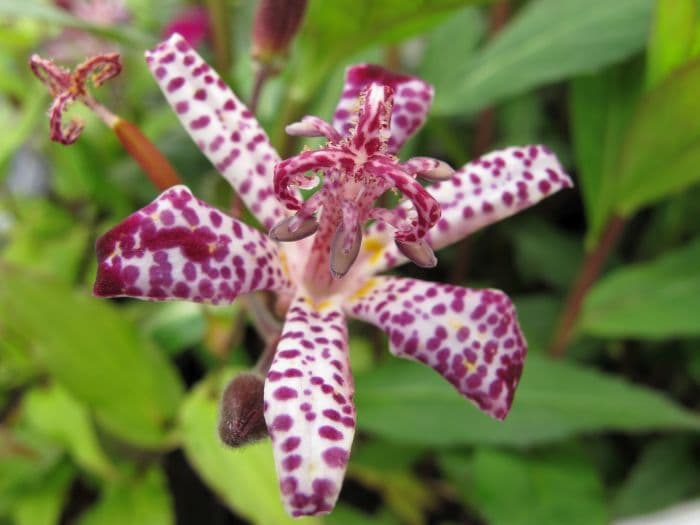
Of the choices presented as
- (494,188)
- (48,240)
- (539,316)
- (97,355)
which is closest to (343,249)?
(494,188)

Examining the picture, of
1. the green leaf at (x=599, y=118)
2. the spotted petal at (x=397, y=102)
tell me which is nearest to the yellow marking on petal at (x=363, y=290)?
the spotted petal at (x=397, y=102)

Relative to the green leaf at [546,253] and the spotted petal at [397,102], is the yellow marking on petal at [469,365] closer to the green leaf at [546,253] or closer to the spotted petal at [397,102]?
the spotted petal at [397,102]

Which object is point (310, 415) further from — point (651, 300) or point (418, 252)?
point (651, 300)

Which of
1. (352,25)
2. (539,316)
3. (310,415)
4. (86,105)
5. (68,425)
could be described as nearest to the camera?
(310,415)

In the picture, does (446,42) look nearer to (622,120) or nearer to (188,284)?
(622,120)

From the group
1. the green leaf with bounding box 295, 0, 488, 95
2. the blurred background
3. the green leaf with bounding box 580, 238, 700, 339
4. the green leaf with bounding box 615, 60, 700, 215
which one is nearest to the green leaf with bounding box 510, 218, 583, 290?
the blurred background
